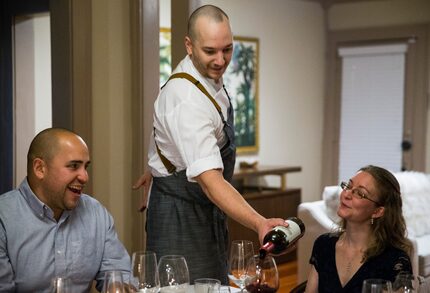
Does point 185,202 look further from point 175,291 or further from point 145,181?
point 175,291

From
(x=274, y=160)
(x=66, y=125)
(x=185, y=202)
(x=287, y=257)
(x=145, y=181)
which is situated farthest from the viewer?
(x=274, y=160)

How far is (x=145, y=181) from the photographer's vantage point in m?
2.69

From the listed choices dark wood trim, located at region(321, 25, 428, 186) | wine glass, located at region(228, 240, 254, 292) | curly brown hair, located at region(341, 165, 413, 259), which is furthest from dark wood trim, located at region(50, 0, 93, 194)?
dark wood trim, located at region(321, 25, 428, 186)

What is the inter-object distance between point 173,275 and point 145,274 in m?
0.08

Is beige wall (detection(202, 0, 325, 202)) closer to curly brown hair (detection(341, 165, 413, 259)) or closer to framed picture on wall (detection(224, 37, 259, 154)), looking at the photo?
framed picture on wall (detection(224, 37, 259, 154))

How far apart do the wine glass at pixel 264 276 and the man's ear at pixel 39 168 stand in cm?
82

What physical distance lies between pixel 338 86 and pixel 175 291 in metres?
6.03

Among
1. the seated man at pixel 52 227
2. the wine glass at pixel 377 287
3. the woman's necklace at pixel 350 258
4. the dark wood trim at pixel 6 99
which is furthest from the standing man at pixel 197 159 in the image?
the dark wood trim at pixel 6 99

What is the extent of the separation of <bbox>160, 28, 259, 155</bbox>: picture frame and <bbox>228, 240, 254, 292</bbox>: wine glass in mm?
4346

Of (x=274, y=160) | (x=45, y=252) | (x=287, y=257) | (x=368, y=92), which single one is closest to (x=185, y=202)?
(x=45, y=252)

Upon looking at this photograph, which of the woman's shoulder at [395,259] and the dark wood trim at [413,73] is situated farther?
the dark wood trim at [413,73]

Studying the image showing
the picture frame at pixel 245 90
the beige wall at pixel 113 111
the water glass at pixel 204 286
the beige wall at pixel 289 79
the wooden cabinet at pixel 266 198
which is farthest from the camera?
the beige wall at pixel 289 79

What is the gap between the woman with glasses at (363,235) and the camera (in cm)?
258

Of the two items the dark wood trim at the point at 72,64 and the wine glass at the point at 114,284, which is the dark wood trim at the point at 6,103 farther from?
the wine glass at the point at 114,284
